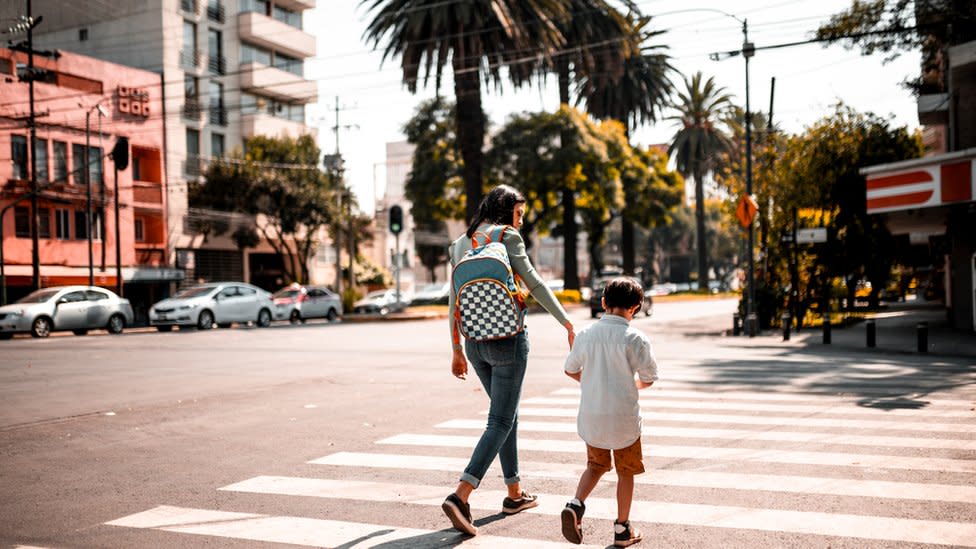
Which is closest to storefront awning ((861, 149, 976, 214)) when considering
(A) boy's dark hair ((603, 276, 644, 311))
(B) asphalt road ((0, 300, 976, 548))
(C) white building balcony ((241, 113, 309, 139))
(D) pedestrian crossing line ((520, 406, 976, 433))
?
(B) asphalt road ((0, 300, 976, 548))

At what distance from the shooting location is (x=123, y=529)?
518cm

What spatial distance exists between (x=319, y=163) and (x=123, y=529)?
4887cm

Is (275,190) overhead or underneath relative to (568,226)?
overhead

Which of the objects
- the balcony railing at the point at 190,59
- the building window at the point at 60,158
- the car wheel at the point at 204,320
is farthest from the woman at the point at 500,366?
the balcony railing at the point at 190,59

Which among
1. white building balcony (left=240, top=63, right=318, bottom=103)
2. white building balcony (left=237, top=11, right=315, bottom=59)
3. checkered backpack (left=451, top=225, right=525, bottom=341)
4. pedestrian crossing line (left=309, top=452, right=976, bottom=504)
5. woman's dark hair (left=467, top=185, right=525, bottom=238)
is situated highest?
white building balcony (left=237, top=11, right=315, bottom=59)

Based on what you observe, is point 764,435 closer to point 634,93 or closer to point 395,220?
point 395,220

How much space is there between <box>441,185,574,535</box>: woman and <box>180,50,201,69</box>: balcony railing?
46.6 metres

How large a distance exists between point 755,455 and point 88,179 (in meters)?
34.8

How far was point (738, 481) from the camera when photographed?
6133 mm

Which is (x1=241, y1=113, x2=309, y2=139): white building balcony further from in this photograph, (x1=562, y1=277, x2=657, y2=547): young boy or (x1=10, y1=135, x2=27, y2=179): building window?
(x1=562, y1=277, x2=657, y2=547): young boy

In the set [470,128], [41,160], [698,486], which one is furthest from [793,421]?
[41,160]

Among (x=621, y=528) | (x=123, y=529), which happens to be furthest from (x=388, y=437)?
(x=621, y=528)

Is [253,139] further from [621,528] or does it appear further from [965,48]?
[621,528]

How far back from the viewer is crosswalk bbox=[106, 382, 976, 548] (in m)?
4.93
